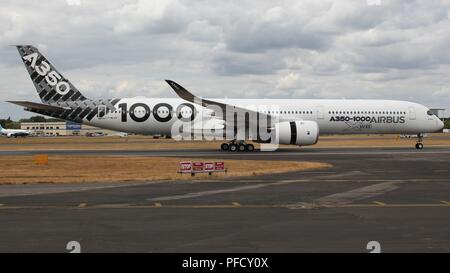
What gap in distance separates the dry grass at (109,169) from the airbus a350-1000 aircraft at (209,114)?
8.71 m

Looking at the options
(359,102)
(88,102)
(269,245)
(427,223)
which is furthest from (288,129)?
(269,245)

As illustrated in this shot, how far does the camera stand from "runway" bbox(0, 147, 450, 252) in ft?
32.9

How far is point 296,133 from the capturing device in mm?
40125

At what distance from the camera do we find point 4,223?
12289mm

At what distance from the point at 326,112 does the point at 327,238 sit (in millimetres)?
35406

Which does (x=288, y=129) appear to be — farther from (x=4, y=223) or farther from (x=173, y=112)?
(x=4, y=223)

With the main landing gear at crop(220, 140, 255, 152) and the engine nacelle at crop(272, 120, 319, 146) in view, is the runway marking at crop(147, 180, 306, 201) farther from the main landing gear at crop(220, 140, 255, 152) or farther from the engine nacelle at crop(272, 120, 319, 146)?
the main landing gear at crop(220, 140, 255, 152)

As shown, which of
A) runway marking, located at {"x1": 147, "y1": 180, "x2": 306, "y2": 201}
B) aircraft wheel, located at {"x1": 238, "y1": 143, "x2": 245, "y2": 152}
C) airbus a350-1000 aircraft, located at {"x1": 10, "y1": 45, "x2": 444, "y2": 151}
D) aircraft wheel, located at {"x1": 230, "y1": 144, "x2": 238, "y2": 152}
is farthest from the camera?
aircraft wheel, located at {"x1": 230, "y1": 144, "x2": 238, "y2": 152}

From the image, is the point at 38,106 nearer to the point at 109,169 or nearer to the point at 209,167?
the point at 109,169

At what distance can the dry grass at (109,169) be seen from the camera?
23.8 meters

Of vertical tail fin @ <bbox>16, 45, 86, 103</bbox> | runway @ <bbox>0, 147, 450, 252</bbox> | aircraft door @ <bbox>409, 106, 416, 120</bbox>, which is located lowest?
runway @ <bbox>0, 147, 450, 252</bbox>

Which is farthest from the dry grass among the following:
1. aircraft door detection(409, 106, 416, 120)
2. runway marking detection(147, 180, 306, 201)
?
aircraft door detection(409, 106, 416, 120)

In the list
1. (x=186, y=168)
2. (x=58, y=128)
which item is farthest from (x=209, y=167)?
(x=58, y=128)
